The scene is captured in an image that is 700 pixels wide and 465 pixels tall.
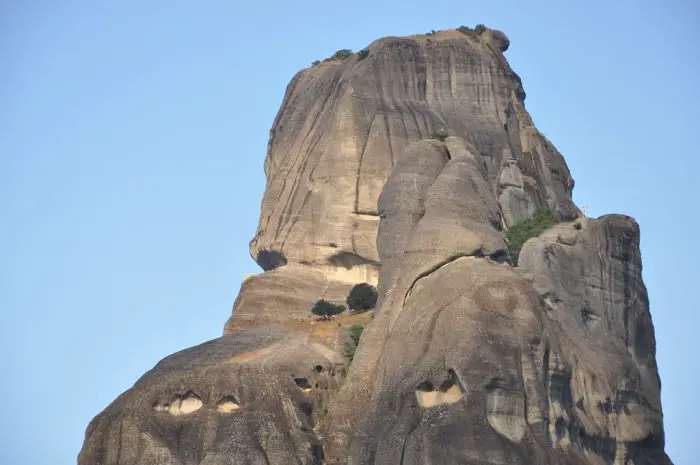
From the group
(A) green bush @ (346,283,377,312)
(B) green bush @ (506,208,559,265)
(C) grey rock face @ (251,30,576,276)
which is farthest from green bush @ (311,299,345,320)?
(B) green bush @ (506,208,559,265)

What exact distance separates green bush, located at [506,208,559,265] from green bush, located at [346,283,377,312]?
911 centimetres

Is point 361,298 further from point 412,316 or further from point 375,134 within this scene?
point 412,316

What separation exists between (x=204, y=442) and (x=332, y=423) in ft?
22.0

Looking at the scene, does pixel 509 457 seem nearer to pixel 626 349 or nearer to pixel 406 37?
pixel 626 349

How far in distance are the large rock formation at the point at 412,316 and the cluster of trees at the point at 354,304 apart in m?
1.92

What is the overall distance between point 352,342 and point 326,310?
307 inches

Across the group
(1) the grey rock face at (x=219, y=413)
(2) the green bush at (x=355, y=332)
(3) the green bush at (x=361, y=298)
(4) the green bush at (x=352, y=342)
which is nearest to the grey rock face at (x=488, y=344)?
(1) the grey rock face at (x=219, y=413)

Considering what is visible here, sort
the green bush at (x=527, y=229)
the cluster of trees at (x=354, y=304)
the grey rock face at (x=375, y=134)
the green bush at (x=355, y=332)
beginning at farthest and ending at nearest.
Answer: the grey rock face at (x=375, y=134)
the green bush at (x=527, y=229)
the cluster of trees at (x=354, y=304)
the green bush at (x=355, y=332)

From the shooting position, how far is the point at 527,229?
426ft

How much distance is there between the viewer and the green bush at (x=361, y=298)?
12094 cm

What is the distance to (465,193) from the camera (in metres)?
113

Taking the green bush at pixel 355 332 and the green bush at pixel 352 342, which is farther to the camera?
the green bush at pixel 355 332

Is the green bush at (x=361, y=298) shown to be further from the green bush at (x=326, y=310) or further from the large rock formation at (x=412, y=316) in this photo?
the large rock formation at (x=412, y=316)

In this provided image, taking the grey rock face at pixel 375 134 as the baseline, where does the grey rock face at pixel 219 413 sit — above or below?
below
